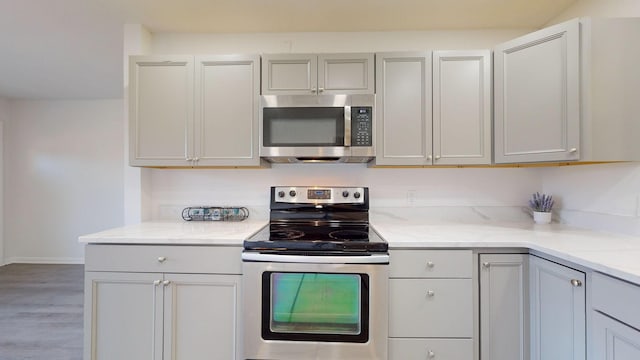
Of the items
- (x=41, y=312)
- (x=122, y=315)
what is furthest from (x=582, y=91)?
(x=41, y=312)

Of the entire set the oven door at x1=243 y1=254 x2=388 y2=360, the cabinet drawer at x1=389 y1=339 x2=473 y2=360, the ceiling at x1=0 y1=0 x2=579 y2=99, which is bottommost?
the cabinet drawer at x1=389 y1=339 x2=473 y2=360

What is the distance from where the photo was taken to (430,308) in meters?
1.57

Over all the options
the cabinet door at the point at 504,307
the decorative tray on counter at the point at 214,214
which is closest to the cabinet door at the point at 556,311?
the cabinet door at the point at 504,307

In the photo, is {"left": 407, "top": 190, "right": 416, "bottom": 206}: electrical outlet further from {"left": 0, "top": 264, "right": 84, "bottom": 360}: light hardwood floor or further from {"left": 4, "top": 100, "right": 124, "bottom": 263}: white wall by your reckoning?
{"left": 4, "top": 100, "right": 124, "bottom": 263}: white wall

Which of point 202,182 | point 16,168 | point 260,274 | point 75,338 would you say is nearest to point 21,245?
point 16,168

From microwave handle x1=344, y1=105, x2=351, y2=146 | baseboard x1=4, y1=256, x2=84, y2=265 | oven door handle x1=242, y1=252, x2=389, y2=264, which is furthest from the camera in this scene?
baseboard x1=4, y1=256, x2=84, y2=265

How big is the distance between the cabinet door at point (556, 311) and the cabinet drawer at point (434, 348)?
34 cm

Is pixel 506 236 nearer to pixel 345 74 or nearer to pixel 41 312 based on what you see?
pixel 345 74

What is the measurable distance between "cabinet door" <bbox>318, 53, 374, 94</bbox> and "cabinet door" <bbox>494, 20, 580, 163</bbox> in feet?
2.68

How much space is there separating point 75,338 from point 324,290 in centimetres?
227

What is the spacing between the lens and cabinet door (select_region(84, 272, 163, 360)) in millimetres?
1627

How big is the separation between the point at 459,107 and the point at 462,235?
832 mm

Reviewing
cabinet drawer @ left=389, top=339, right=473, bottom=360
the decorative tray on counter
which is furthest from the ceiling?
cabinet drawer @ left=389, top=339, right=473, bottom=360

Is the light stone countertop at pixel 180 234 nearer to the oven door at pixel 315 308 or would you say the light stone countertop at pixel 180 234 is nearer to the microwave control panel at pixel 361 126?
the oven door at pixel 315 308
